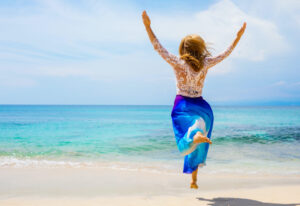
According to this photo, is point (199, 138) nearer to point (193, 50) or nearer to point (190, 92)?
point (190, 92)

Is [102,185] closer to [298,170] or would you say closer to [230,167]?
[230,167]

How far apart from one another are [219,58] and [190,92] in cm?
62

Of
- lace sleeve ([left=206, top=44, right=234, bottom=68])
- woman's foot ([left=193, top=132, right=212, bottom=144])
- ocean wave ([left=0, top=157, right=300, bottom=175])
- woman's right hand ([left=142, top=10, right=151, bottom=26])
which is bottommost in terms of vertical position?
ocean wave ([left=0, top=157, right=300, bottom=175])

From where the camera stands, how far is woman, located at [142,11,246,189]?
3.40m

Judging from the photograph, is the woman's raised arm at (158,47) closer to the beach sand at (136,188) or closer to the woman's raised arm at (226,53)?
the woman's raised arm at (226,53)

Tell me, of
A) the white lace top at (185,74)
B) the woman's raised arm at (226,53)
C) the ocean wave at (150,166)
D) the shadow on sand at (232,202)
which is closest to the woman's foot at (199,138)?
the white lace top at (185,74)

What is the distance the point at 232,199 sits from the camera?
12.8 ft

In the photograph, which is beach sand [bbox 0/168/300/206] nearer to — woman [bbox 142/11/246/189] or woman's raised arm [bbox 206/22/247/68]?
woman [bbox 142/11/246/189]

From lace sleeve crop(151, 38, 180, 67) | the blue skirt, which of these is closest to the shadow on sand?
the blue skirt

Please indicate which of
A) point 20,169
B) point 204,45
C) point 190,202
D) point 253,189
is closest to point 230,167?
point 253,189

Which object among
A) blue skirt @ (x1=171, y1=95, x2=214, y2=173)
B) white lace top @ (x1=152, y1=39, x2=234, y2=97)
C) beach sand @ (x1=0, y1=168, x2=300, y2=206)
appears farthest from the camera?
beach sand @ (x1=0, y1=168, x2=300, y2=206)

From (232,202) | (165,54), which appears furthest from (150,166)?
(165,54)

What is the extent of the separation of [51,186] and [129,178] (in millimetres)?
1348

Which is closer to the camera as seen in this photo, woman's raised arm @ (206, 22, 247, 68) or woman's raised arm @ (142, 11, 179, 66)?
woman's raised arm @ (142, 11, 179, 66)
